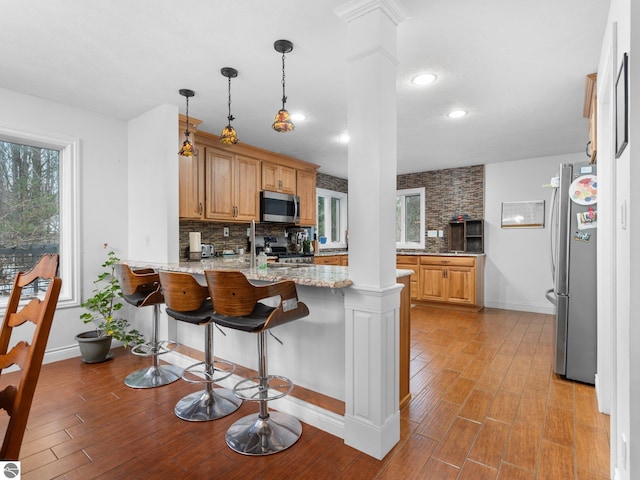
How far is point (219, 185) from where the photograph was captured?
409cm

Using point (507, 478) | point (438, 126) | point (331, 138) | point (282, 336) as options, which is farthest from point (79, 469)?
point (438, 126)

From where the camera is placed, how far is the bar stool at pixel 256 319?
1793 mm

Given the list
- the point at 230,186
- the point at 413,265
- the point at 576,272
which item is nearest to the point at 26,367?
the point at 576,272

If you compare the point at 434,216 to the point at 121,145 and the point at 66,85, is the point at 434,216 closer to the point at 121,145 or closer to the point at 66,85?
the point at 121,145

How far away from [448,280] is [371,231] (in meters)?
4.03

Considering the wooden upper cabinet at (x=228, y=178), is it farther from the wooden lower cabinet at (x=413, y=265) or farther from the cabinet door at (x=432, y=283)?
the cabinet door at (x=432, y=283)

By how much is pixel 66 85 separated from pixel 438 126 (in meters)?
3.56

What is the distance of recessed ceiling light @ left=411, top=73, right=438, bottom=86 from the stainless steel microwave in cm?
254

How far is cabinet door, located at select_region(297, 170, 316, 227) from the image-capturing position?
544 centimetres

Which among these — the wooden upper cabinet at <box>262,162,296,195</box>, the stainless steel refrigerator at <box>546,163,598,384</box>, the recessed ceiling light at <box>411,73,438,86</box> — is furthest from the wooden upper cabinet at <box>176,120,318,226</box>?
the stainless steel refrigerator at <box>546,163,598,384</box>

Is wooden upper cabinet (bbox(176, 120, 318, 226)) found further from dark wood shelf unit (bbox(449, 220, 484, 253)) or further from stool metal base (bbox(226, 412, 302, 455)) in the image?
dark wood shelf unit (bbox(449, 220, 484, 253))

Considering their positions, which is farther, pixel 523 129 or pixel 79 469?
pixel 523 129

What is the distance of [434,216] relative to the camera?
6207 millimetres

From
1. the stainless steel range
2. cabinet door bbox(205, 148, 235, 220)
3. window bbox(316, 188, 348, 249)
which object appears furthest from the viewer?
window bbox(316, 188, 348, 249)
